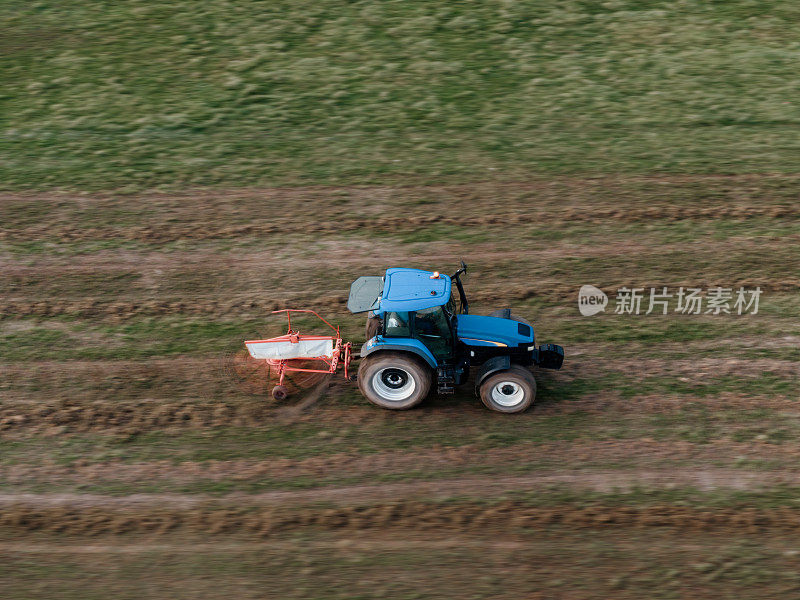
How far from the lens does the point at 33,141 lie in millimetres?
16969

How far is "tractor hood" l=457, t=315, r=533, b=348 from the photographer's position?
403 inches

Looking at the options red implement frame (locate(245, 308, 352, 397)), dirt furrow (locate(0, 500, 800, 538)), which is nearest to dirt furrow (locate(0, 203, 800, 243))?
red implement frame (locate(245, 308, 352, 397))

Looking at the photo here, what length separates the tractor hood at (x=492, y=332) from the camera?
10.2 metres

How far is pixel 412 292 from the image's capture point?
32.5 ft

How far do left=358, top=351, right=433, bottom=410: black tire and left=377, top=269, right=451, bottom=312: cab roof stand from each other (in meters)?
0.62

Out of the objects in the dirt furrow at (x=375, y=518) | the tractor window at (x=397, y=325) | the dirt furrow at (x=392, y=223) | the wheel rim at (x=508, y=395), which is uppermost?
the dirt furrow at (x=392, y=223)

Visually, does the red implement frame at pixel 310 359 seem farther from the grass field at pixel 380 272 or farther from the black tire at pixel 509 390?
the black tire at pixel 509 390

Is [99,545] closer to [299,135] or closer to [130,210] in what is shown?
[130,210]

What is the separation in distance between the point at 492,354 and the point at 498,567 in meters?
2.99

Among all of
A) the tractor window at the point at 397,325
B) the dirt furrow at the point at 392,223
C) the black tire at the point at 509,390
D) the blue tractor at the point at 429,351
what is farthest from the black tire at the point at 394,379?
the dirt furrow at the point at 392,223

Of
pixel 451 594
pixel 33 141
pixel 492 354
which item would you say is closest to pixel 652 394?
pixel 492 354

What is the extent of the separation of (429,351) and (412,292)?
0.75m

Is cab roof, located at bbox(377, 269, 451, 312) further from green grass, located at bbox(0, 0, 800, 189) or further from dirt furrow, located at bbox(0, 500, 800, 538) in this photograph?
green grass, located at bbox(0, 0, 800, 189)

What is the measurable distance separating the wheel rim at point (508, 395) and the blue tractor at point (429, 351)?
0.01 m
